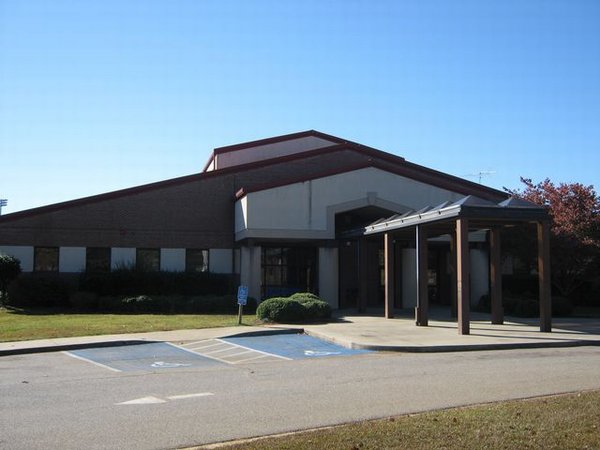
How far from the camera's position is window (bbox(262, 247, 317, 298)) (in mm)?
32500

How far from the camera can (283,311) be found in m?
21.8

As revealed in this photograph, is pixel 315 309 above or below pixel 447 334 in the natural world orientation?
above

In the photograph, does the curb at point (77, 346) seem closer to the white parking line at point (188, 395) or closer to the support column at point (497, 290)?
the white parking line at point (188, 395)

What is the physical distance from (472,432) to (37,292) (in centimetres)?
2556

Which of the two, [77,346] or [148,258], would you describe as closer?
[77,346]

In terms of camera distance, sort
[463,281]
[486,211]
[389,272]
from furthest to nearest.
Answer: [389,272], [486,211], [463,281]

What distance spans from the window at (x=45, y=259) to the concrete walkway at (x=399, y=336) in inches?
554

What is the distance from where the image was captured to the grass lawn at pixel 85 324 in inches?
746

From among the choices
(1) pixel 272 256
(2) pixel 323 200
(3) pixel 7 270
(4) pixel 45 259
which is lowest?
(3) pixel 7 270

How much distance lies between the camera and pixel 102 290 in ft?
98.6

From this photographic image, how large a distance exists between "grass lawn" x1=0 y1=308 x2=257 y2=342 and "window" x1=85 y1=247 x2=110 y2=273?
5399 mm

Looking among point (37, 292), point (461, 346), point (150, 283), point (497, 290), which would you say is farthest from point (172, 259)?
point (461, 346)

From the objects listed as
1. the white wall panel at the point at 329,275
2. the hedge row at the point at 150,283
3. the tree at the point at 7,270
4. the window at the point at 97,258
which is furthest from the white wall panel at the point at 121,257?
the white wall panel at the point at 329,275

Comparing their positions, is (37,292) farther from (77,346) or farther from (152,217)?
(77,346)
